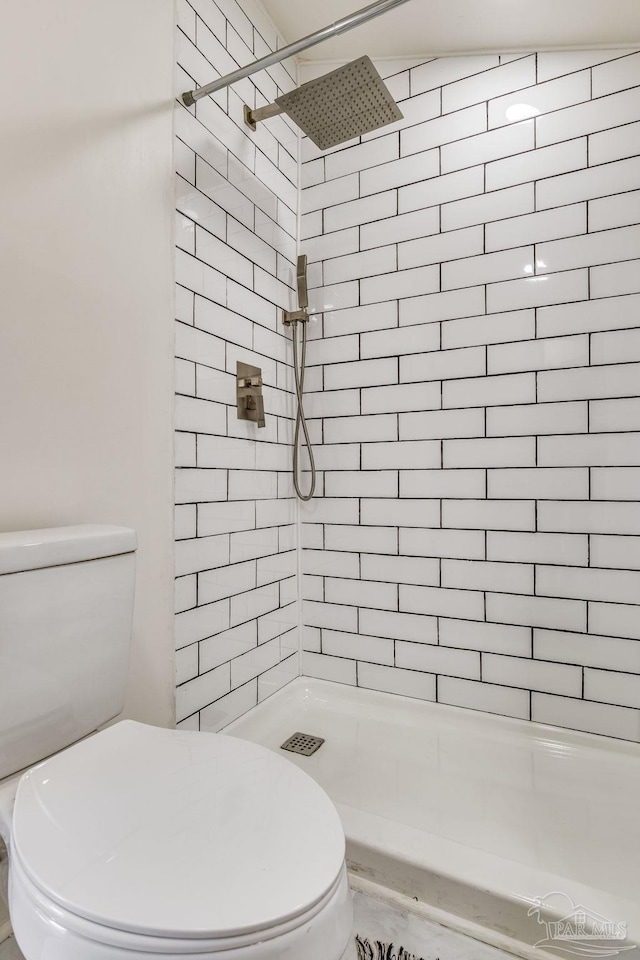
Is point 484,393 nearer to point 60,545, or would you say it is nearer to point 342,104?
point 342,104

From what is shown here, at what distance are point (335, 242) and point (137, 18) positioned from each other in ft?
2.85

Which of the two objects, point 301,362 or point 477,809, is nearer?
point 477,809

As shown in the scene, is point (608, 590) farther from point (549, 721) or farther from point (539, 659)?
point (549, 721)

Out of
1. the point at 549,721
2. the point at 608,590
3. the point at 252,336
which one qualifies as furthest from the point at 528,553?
the point at 252,336

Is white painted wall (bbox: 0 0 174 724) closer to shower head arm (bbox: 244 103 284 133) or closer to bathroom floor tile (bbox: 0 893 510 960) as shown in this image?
shower head arm (bbox: 244 103 284 133)

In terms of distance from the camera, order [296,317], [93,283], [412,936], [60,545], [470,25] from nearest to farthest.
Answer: [60,545] → [412,936] → [93,283] → [470,25] → [296,317]

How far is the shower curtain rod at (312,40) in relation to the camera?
1082 mm

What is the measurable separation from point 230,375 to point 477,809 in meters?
1.37

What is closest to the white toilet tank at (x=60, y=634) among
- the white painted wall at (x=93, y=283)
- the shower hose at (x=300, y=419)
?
the white painted wall at (x=93, y=283)

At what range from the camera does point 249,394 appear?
162cm

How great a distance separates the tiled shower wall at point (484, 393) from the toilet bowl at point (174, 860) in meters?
1.03

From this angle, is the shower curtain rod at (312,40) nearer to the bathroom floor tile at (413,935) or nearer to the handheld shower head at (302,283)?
the handheld shower head at (302,283)

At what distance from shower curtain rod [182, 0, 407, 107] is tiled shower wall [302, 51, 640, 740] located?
642 millimetres

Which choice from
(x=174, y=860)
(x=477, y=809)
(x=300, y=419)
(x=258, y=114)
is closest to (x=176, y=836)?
(x=174, y=860)
